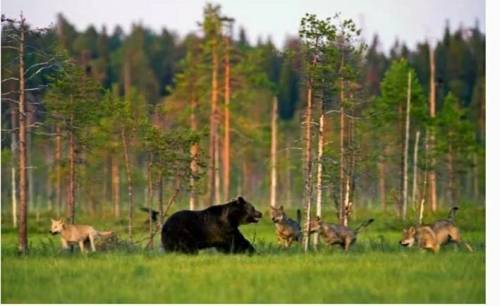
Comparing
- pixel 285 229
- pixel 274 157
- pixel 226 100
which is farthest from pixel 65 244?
pixel 274 157

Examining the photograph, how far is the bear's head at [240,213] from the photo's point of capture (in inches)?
771

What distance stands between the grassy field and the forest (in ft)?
1.43

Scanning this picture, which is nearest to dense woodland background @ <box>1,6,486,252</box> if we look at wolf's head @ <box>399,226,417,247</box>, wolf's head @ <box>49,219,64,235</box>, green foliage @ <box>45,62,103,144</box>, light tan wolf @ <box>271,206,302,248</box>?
green foliage @ <box>45,62,103,144</box>

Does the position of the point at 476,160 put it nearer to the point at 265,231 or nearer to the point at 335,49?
the point at 265,231

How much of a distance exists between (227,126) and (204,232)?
23903 mm

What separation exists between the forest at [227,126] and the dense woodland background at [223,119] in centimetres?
10

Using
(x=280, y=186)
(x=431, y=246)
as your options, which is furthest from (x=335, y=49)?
(x=280, y=186)

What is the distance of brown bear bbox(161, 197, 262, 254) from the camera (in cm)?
1900

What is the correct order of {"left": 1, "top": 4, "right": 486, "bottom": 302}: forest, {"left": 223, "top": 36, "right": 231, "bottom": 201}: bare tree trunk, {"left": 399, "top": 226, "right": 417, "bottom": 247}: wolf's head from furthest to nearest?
{"left": 223, "top": 36, "right": 231, "bottom": 201}: bare tree trunk → {"left": 1, "top": 4, "right": 486, "bottom": 302}: forest → {"left": 399, "top": 226, "right": 417, "bottom": 247}: wolf's head

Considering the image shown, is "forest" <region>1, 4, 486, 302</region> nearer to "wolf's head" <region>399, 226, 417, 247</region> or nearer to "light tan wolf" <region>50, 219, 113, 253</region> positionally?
"light tan wolf" <region>50, 219, 113, 253</region>

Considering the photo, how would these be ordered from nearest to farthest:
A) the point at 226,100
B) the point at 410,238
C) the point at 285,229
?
the point at 410,238, the point at 285,229, the point at 226,100

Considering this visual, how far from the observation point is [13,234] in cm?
3391

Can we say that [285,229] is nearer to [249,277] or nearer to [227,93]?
[249,277]

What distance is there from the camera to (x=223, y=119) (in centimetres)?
4422
